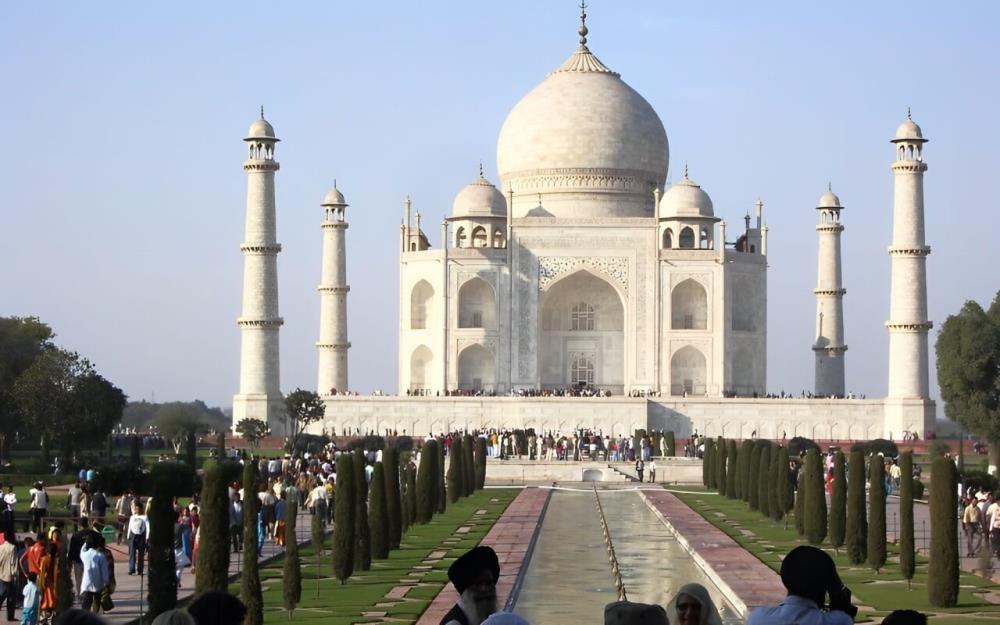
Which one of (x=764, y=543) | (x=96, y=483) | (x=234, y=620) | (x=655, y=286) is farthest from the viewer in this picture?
(x=655, y=286)

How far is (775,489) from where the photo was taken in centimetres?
1980

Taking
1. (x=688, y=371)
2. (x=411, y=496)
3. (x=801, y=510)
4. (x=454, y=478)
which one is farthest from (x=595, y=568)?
(x=688, y=371)

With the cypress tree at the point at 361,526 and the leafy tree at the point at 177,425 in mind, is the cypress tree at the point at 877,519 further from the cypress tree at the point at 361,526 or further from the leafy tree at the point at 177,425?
the leafy tree at the point at 177,425

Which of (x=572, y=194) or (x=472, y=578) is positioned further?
(x=572, y=194)

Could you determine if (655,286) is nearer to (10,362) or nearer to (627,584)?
(10,362)

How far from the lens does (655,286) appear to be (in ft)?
127

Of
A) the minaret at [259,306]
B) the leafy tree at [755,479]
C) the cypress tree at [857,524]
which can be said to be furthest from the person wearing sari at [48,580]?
the minaret at [259,306]

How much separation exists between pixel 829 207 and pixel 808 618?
122 feet

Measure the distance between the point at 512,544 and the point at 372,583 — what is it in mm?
3417

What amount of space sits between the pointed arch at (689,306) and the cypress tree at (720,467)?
12532 millimetres

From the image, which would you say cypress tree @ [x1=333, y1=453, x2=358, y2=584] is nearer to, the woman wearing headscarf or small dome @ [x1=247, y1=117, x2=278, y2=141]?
the woman wearing headscarf

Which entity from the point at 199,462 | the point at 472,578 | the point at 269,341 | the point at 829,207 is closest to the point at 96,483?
the point at 199,462

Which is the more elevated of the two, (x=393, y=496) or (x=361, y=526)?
(x=393, y=496)

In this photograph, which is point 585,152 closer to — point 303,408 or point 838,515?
point 303,408
